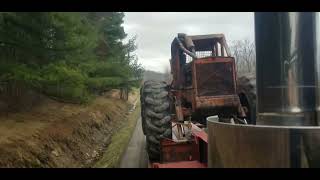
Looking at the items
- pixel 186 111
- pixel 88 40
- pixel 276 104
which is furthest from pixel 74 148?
pixel 276 104

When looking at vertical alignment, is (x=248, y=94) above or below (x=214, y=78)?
below

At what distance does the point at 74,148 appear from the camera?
1380 cm

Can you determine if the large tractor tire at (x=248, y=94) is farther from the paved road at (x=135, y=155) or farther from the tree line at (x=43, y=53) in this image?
the tree line at (x=43, y=53)

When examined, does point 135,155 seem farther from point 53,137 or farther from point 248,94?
point 248,94

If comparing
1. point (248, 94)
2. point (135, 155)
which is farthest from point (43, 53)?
point (248, 94)

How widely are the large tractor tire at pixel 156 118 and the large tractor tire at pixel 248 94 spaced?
171 cm

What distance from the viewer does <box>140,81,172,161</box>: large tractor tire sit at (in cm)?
802

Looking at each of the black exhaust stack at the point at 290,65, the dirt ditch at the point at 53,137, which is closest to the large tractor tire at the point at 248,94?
the black exhaust stack at the point at 290,65

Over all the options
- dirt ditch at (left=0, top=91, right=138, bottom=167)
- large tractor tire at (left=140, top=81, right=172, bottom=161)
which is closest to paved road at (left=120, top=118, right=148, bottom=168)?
dirt ditch at (left=0, top=91, right=138, bottom=167)

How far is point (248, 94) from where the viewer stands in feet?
29.1

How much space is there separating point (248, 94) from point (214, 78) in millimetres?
764
